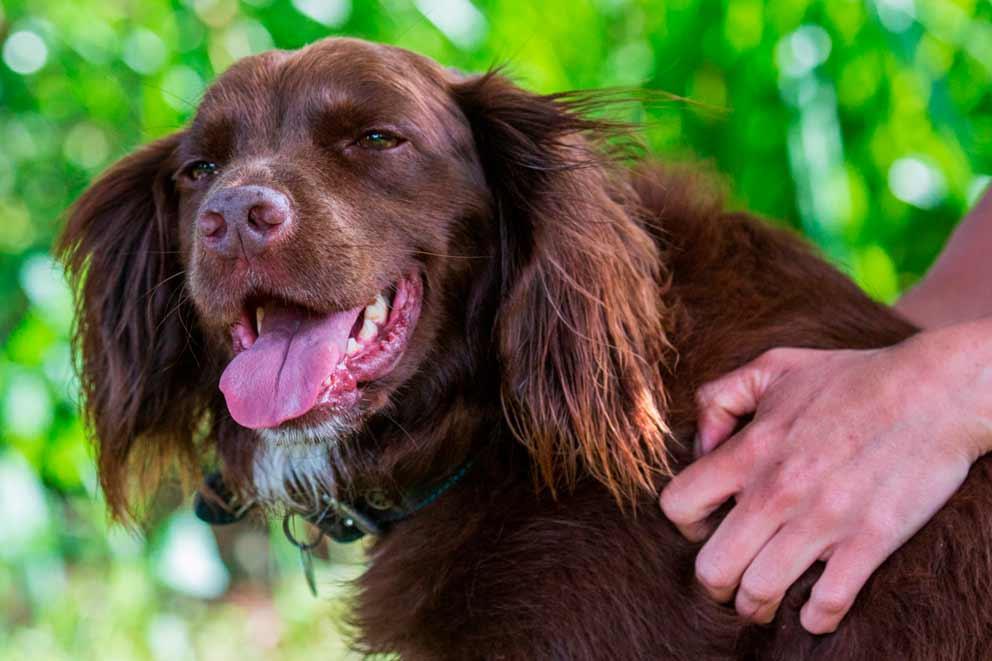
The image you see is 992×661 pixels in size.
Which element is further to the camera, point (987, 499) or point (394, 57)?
point (394, 57)

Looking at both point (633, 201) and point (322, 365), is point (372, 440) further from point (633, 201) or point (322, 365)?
point (633, 201)

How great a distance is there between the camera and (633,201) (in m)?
2.59

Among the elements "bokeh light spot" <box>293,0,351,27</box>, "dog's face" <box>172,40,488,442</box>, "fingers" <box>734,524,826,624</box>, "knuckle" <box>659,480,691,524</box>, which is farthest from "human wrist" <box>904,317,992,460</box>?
"bokeh light spot" <box>293,0,351,27</box>

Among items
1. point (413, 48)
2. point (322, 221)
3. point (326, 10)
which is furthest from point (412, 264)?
point (326, 10)

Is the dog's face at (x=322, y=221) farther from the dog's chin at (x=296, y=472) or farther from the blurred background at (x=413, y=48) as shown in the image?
the blurred background at (x=413, y=48)

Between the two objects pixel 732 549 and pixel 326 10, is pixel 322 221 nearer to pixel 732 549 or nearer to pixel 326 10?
pixel 732 549

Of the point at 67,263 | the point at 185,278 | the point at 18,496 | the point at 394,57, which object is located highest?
Answer: the point at 394,57

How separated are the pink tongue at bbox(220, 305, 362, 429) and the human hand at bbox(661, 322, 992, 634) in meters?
0.69

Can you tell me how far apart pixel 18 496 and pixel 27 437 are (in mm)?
223

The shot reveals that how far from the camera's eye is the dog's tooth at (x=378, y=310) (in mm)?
2379

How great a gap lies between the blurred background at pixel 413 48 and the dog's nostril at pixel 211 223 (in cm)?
→ 234

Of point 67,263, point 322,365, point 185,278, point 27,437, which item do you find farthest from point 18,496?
point 322,365

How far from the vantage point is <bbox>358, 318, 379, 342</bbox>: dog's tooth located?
238 centimetres

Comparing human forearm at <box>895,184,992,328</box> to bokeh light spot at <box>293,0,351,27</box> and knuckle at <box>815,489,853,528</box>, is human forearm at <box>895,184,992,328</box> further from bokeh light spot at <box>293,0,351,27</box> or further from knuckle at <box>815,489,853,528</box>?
bokeh light spot at <box>293,0,351,27</box>
